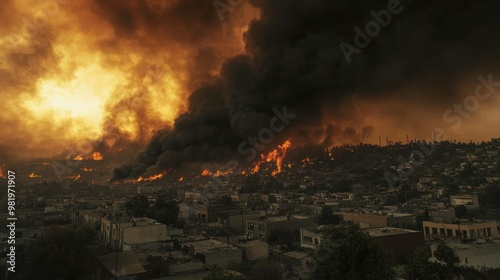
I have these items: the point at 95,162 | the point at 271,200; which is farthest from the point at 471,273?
the point at 95,162

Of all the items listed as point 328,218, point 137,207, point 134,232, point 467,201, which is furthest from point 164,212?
point 467,201

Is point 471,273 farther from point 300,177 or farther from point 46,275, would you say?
point 300,177

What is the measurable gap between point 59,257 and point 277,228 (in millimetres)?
15395

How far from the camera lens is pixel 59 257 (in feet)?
50.6

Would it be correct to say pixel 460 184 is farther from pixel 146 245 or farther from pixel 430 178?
pixel 146 245

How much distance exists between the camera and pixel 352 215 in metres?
29.8

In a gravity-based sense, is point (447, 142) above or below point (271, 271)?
above

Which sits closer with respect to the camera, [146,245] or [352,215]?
[146,245]

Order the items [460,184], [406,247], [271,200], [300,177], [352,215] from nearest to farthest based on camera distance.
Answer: [406,247]
[352,215]
[271,200]
[460,184]
[300,177]

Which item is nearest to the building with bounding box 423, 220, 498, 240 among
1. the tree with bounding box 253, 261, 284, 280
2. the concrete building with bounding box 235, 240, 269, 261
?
the concrete building with bounding box 235, 240, 269, 261

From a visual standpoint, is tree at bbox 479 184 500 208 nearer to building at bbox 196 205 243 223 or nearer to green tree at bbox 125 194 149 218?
building at bbox 196 205 243 223

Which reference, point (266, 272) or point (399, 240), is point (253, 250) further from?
point (399, 240)

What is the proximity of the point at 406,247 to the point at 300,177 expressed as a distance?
2640 inches

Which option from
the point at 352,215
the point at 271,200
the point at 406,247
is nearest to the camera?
the point at 406,247
